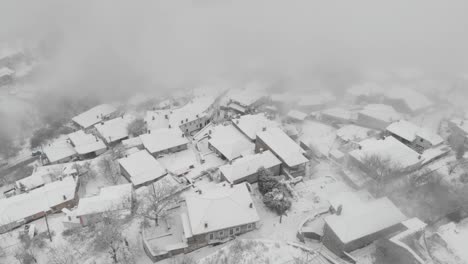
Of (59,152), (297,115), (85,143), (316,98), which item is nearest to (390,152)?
(297,115)

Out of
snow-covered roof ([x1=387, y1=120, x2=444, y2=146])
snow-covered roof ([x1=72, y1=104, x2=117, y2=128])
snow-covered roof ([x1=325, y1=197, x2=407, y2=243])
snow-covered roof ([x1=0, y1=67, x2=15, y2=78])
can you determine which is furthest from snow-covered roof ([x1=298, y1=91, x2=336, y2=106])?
snow-covered roof ([x1=0, y1=67, x2=15, y2=78])

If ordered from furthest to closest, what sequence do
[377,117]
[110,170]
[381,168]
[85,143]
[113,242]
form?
[85,143] → [377,117] → [110,170] → [381,168] → [113,242]

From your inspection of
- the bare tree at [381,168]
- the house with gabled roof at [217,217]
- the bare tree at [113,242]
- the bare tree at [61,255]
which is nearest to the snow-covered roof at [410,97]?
the bare tree at [381,168]

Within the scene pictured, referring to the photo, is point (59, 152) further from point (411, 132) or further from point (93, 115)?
point (411, 132)

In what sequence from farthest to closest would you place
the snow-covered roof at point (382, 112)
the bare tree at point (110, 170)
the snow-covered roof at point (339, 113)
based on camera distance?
the snow-covered roof at point (339, 113), the snow-covered roof at point (382, 112), the bare tree at point (110, 170)

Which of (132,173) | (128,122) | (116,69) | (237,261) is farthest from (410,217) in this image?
(116,69)

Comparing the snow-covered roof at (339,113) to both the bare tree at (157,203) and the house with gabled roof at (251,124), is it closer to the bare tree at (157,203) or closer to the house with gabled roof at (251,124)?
the house with gabled roof at (251,124)

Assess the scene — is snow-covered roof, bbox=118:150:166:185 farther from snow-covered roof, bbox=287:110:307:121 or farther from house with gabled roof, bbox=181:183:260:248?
snow-covered roof, bbox=287:110:307:121
